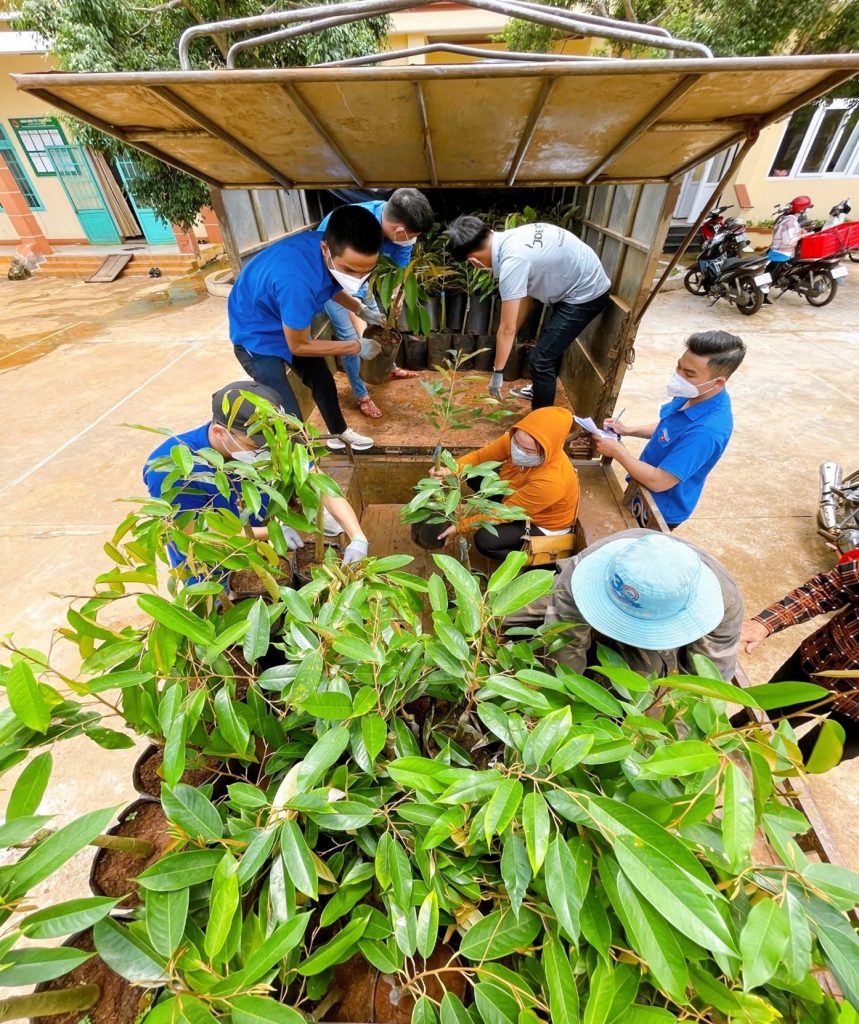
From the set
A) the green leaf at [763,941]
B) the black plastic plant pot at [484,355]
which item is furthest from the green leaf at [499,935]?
the black plastic plant pot at [484,355]

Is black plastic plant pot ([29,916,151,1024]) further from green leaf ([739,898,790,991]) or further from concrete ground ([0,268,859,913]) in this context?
green leaf ([739,898,790,991])

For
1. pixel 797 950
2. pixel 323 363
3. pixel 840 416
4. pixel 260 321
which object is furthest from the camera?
pixel 840 416

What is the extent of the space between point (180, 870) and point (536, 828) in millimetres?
512

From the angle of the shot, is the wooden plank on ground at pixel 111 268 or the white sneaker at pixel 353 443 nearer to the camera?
the white sneaker at pixel 353 443

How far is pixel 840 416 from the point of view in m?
4.01

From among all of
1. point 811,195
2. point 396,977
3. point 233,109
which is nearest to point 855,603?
point 396,977

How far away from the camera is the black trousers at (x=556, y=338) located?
2.51 metres

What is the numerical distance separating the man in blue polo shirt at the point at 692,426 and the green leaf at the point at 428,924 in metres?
1.66

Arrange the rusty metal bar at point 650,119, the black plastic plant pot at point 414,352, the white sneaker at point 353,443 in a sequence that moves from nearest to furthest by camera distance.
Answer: the rusty metal bar at point 650,119 → the white sneaker at point 353,443 → the black plastic plant pot at point 414,352

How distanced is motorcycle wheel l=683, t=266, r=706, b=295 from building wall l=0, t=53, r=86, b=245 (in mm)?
11155

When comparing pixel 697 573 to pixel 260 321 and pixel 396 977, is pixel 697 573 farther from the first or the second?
pixel 260 321

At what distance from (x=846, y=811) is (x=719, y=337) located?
1.77 meters

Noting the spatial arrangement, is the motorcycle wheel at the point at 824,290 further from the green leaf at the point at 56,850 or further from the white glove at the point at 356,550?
the green leaf at the point at 56,850

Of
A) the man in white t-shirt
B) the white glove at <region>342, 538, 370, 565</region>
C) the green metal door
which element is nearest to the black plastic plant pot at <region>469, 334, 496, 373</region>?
the man in white t-shirt
